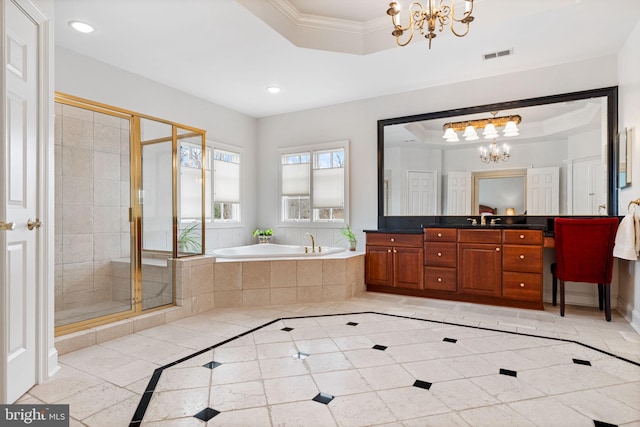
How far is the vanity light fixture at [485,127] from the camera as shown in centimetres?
396

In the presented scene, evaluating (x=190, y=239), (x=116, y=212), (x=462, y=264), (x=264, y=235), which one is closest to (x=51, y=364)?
(x=116, y=212)

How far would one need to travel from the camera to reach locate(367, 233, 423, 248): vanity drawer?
4125 millimetres

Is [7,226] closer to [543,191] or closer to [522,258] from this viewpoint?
[522,258]

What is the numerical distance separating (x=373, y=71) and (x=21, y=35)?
311cm

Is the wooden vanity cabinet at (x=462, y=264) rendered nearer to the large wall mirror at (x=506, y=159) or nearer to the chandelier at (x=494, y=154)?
the large wall mirror at (x=506, y=159)

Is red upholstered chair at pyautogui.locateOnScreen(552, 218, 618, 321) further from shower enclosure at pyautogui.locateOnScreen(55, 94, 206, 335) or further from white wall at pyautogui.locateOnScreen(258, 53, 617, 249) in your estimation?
shower enclosure at pyautogui.locateOnScreen(55, 94, 206, 335)

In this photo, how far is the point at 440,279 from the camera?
13.1 ft

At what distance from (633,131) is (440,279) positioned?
220 cm

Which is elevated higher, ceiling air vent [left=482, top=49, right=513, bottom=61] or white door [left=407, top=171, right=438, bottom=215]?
ceiling air vent [left=482, top=49, right=513, bottom=61]

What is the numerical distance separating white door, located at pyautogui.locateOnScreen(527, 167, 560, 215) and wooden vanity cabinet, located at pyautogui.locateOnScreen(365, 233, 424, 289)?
1.27m

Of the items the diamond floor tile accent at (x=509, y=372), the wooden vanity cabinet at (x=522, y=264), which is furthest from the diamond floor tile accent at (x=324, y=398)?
the wooden vanity cabinet at (x=522, y=264)

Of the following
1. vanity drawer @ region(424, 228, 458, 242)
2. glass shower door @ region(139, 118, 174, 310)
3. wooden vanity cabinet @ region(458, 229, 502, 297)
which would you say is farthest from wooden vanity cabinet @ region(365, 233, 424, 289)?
glass shower door @ region(139, 118, 174, 310)

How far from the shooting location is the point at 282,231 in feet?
18.1

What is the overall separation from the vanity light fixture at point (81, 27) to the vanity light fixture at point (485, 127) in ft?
12.5
